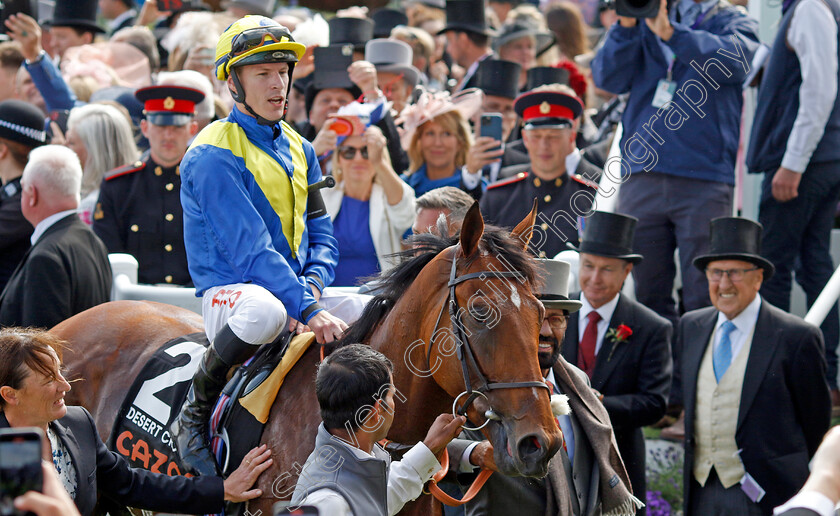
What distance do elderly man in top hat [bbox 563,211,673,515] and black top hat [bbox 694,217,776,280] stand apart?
1.63ft

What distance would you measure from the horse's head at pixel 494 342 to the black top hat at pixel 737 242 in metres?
2.49

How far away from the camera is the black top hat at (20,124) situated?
735cm

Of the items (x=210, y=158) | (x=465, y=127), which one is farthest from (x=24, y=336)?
(x=465, y=127)

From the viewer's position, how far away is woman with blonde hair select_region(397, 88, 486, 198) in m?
7.57

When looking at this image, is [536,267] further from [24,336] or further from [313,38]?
[313,38]

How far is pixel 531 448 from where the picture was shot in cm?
344

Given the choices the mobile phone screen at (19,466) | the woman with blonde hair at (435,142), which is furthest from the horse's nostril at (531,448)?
the woman with blonde hair at (435,142)

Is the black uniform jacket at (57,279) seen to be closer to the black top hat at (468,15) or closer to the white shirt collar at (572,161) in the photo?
the white shirt collar at (572,161)

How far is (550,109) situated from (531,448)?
407 cm

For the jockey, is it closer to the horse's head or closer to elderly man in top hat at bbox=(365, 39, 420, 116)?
the horse's head

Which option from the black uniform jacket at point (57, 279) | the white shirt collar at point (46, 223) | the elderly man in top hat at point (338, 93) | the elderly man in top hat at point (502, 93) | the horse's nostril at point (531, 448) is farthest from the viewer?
the elderly man in top hat at point (502, 93)

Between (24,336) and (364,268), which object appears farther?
(364,268)

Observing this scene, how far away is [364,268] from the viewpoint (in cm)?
666

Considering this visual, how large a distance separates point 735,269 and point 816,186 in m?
1.27
